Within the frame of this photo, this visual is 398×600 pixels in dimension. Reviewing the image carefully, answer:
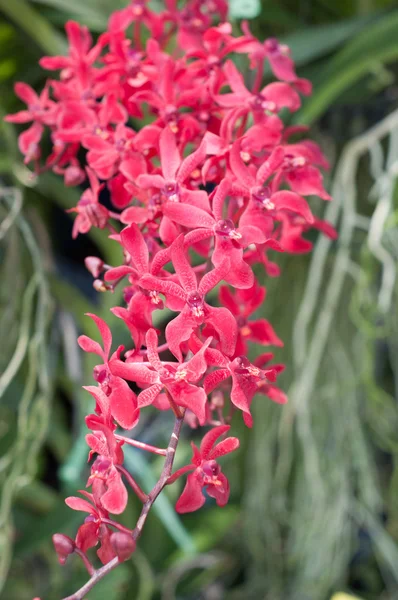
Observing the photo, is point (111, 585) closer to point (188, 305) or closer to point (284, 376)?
point (284, 376)

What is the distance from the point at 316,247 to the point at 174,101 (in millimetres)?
387

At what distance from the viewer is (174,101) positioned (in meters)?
0.39

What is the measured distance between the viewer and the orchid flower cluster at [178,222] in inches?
11.0

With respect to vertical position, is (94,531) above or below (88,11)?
below

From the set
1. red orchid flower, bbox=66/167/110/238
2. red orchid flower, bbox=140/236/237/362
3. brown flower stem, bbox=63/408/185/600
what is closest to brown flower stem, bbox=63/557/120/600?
brown flower stem, bbox=63/408/185/600

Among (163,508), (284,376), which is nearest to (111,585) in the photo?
(163,508)

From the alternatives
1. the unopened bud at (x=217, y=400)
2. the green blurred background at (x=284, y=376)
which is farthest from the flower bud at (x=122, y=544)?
the green blurred background at (x=284, y=376)

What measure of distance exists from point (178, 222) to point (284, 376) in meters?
0.61

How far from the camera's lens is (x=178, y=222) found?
0.31 meters

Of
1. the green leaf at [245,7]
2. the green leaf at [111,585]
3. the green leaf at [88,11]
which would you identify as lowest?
the green leaf at [111,585]

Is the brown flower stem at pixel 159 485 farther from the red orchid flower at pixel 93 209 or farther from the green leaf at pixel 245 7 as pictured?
the green leaf at pixel 245 7

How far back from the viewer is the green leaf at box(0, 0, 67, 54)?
68cm

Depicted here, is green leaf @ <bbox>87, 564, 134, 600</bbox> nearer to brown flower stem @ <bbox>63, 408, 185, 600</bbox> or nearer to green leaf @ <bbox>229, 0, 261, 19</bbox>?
brown flower stem @ <bbox>63, 408, 185, 600</bbox>

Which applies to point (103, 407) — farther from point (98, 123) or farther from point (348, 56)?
point (348, 56)
